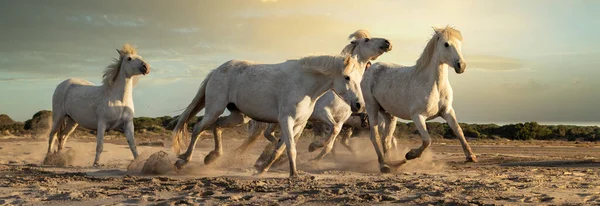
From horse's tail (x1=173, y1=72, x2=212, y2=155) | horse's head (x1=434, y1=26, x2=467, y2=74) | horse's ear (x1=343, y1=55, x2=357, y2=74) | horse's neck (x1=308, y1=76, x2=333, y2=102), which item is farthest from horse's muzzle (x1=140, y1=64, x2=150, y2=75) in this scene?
horse's head (x1=434, y1=26, x2=467, y2=74)

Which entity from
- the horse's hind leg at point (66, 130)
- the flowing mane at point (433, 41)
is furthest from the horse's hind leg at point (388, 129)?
the horse's hind leg at point (66, 130)

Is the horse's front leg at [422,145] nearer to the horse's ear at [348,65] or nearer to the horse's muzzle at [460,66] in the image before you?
the horse's muzzle at [460,66]

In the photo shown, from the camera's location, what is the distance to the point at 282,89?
343 inches

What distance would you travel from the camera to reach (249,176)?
8961 mm

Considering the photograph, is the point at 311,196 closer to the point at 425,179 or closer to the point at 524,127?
the point at 425,179

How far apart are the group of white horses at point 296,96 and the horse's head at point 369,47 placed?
0.02m

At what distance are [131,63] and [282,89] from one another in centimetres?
437

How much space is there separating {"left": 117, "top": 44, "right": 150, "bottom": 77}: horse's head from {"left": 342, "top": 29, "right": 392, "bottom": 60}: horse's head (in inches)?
150

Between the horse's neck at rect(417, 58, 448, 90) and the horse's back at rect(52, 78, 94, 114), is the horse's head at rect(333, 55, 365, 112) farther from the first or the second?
the horse's back at rect(52, 78, 94, 114)

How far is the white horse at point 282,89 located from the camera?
27.6 feet

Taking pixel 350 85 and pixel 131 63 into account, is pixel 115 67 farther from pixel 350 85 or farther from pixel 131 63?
pixel 350 85

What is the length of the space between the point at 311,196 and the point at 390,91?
4436 millimetres

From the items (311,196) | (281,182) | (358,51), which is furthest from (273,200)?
(358,51)

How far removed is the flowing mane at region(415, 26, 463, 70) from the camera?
32.2 feet
